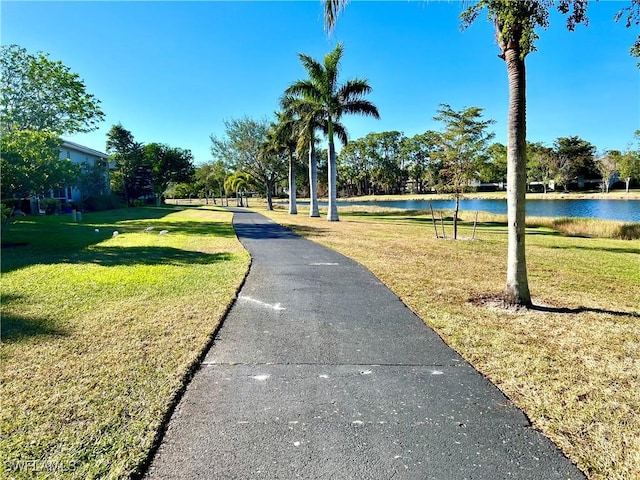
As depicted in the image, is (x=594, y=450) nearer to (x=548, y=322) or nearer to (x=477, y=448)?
(x=477, y=448)

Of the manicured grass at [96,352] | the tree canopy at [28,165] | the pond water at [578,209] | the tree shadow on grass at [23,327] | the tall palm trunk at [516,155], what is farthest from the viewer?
the pond water at [578,209]

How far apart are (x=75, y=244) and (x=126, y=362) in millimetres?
9320

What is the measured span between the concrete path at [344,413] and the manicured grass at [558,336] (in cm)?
21

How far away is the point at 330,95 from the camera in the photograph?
69.5ft

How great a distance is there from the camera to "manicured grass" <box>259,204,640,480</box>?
2504 mm

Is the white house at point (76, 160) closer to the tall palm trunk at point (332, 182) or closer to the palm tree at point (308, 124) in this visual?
the palm tree at point (308, 124)

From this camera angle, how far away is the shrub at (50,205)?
21.5 metres

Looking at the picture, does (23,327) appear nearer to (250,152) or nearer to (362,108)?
(362,108)

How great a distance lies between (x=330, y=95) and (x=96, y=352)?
1988cm

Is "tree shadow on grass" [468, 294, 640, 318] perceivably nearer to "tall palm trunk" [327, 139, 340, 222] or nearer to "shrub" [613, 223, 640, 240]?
"shrub" [613, 223, 640, 240]

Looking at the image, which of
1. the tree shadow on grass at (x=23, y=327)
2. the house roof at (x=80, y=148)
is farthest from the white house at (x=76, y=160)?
the tree shadow on grass at (x=23, y=327)

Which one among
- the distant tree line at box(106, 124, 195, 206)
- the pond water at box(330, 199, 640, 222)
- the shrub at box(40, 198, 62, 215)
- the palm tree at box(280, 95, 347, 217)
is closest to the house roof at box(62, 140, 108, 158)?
the shrub at box(40, 198, 62, 215)

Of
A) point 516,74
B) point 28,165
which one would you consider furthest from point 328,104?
point 516,74

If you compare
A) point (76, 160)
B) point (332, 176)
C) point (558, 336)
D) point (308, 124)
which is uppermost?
point (308, 124)
